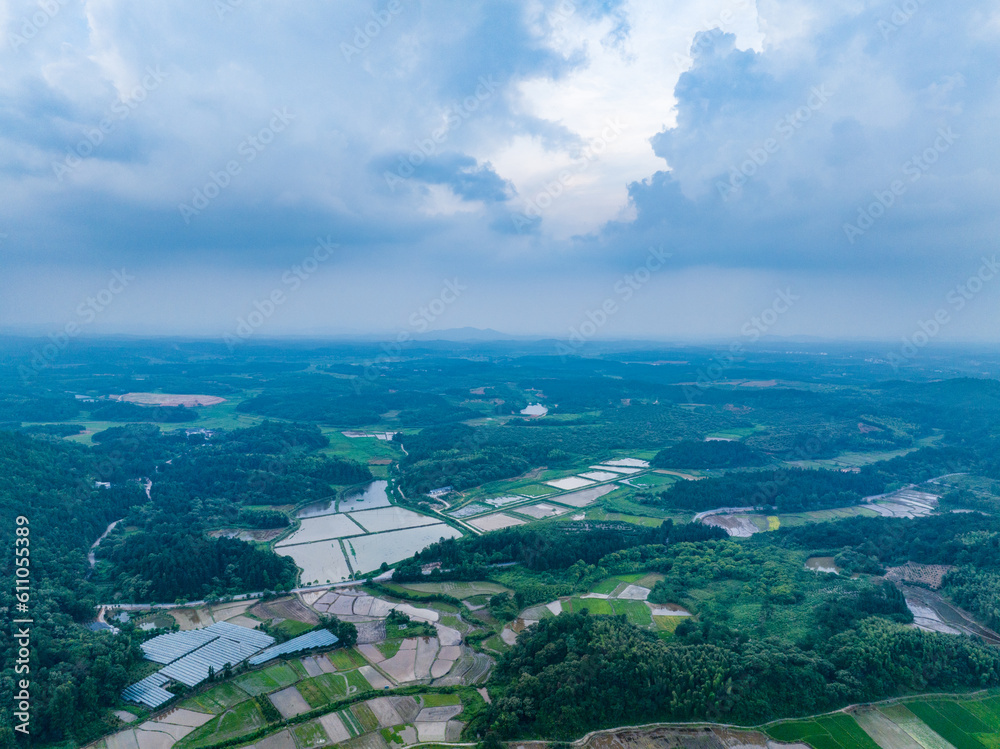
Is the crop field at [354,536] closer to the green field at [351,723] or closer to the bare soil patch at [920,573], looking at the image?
the green field at [351,723]

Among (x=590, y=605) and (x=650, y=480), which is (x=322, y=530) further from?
(x=650, y=480)

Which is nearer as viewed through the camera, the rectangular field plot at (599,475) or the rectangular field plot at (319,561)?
the rectangular field plot at (319,561)

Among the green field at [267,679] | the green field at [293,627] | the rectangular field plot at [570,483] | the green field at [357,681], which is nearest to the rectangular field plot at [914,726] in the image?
the green field at [357,681]

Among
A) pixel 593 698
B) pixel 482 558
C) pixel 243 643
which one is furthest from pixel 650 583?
pixel 243 643

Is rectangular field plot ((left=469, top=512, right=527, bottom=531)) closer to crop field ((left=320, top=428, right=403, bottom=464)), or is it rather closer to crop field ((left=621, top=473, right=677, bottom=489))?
crop field ((left=621, top=473, right=677, bottom=489))

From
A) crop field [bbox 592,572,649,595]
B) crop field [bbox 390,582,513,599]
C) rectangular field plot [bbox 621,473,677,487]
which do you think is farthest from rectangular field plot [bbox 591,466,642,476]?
crop field [bbox 390,582,513,599]

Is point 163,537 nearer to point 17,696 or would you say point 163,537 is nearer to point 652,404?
point 17,696
